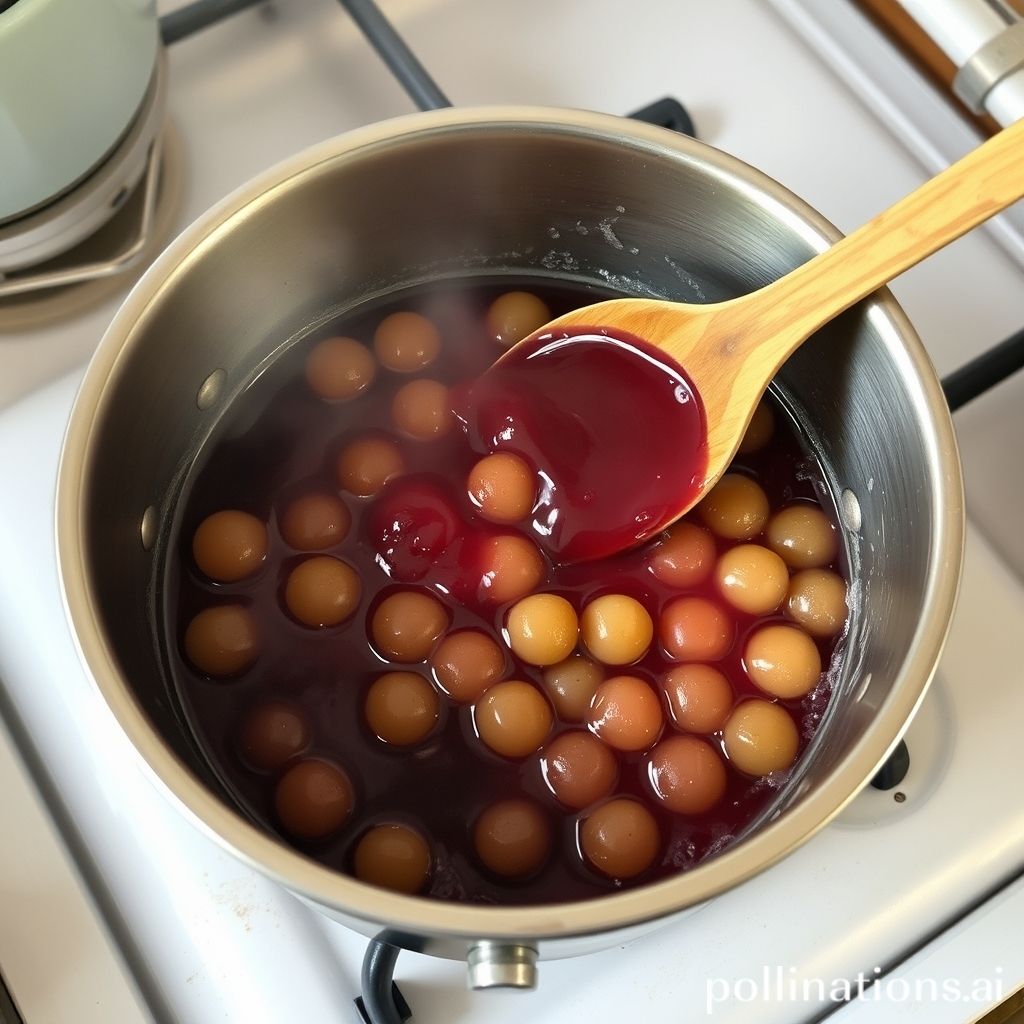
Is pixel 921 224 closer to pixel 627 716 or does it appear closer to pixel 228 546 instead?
pixel 627 716

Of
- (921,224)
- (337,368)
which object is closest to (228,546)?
(337,368)

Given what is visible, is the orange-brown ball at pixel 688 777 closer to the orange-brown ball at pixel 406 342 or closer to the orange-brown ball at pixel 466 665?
the orange-brown ball at pixel 466 665

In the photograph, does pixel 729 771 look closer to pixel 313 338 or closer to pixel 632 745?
pixel 632 745

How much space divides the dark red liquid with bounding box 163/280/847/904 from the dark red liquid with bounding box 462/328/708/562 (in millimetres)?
13

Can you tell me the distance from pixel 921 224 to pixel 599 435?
29 centimetres

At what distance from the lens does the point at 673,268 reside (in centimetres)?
91

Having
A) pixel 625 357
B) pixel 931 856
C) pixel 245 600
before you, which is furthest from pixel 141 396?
pixel 931 856

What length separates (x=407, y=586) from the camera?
2.93 ft

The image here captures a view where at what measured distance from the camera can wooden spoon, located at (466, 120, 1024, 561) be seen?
712 millimetres

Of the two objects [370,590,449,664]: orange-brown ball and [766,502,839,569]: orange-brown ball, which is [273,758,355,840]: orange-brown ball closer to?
[370,590,449,664]: orange-brown ball

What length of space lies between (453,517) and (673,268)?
0.91ft

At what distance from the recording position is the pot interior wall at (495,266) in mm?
729

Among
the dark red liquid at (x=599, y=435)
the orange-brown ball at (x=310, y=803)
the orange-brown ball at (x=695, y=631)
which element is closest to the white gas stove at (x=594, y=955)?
the orange-brown ball at (x=310, y=803)

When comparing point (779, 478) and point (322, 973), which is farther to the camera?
point (779, 478)
